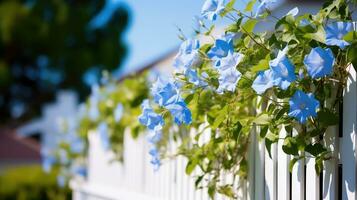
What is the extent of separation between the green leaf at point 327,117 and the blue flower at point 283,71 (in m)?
0.19

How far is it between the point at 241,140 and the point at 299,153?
42 centimetres

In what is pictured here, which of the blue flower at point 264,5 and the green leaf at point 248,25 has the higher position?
the blue flower at point 264,5

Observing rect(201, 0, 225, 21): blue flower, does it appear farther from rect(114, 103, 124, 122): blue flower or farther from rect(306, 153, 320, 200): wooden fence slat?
rect(114, 103, 124, 122): blue flower

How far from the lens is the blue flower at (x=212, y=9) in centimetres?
197

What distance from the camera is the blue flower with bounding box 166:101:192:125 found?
6.51ft

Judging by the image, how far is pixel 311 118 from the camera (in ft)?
6.11

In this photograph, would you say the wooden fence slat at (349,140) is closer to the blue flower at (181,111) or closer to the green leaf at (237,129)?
the green leaf at (237,129)

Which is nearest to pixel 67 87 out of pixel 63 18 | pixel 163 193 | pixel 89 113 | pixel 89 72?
pixel 89 72

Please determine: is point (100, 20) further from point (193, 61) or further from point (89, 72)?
point (193, 61)

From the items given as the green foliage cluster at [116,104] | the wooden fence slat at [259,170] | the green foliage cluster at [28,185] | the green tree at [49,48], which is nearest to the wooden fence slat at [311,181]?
the wooden fence slat at [259,170]

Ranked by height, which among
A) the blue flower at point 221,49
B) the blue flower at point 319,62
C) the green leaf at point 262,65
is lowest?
the blue flower at point 319,62

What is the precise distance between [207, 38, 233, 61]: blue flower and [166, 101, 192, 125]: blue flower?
0.54ft

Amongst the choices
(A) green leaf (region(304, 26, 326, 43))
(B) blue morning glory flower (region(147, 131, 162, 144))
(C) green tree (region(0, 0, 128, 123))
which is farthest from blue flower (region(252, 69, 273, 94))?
(C) green tree (region(0, 0, 128, 123))

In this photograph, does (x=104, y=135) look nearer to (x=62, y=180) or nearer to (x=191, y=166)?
(x=62, y=180)
